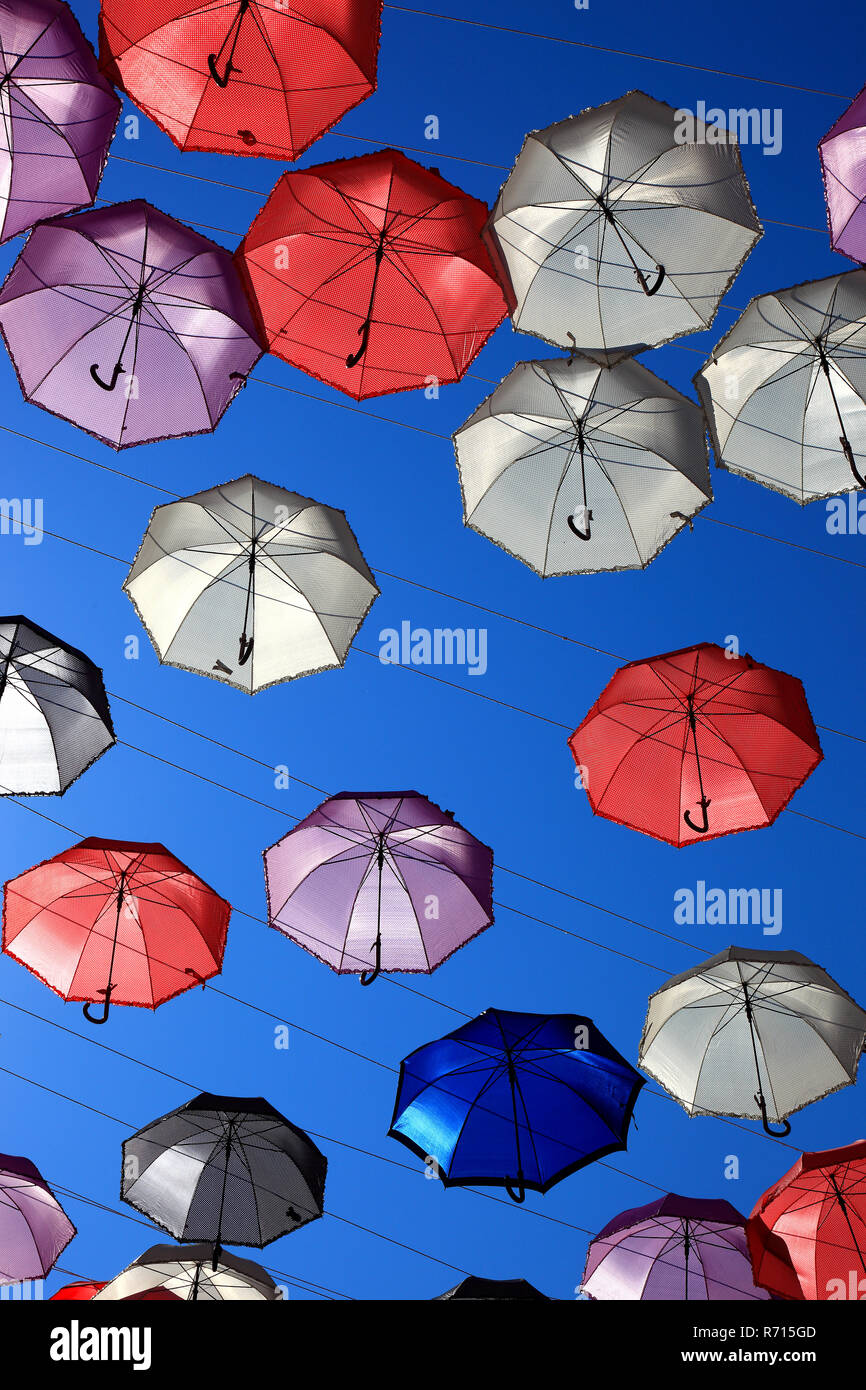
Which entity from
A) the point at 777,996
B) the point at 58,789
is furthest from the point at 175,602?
the point at 777,996

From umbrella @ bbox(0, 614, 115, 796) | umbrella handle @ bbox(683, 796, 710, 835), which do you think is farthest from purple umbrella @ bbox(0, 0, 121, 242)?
umbrella handle @ bbox(683, 796, 710, 835)

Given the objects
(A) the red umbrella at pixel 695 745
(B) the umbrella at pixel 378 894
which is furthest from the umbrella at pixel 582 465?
(B) the umbrella at pixel 378 894

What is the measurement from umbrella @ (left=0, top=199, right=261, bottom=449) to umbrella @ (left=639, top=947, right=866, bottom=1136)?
8.40 meters

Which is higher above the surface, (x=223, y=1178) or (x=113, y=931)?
(x=113, y=931)

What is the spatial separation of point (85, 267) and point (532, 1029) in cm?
949

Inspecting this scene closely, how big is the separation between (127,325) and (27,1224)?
34.3ft

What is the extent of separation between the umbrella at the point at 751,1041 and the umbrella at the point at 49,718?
7165mm

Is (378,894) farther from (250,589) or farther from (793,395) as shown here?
(793,395)

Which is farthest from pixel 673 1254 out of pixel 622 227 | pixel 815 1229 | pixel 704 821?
pixel 622 227

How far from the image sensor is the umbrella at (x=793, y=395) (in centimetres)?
1301

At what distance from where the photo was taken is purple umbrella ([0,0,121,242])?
12719 millimetres

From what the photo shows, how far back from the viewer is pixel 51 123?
1300 centimetres
